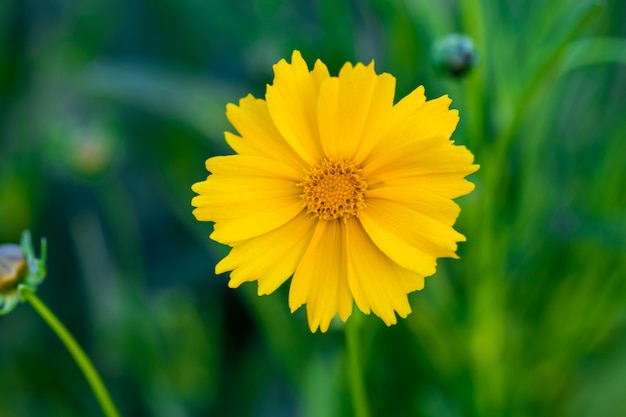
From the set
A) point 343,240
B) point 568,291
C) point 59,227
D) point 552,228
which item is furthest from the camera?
point 59,227

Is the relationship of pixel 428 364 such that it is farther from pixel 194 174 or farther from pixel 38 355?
pixel 38 355

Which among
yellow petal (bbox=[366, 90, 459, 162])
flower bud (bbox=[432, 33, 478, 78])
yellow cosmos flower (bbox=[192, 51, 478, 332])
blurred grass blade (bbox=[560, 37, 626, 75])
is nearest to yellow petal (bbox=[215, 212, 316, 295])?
yellow cosmos flower (bbox=[192, 51, 478, 332])

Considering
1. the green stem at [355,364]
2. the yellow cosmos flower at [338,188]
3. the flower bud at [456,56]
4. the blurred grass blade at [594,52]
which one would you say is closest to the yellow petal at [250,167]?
the yellow cosmos flower at [338,188]

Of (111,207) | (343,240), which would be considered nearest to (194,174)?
(111,207)

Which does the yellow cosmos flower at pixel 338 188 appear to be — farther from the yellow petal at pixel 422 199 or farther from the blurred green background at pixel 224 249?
the blurred green background at pixel 224 249

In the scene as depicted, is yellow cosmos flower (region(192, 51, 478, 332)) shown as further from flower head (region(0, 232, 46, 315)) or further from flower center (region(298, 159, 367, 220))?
flower head (region(0, 232, 46, 315))

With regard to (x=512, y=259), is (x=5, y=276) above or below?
below
